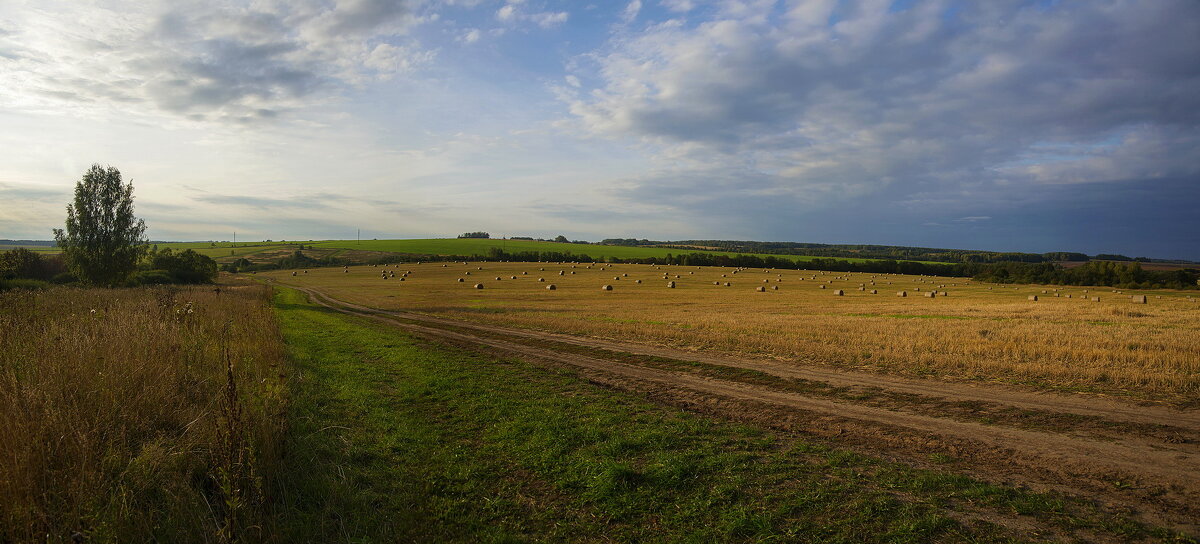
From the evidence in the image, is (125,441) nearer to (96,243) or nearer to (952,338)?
(952,338)

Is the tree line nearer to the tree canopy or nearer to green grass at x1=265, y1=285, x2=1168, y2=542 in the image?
the tree canopy

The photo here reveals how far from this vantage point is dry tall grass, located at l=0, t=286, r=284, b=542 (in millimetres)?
4543

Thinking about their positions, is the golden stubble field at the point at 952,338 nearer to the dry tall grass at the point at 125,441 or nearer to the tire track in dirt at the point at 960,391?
the tire track in dirt at the point at 960,391

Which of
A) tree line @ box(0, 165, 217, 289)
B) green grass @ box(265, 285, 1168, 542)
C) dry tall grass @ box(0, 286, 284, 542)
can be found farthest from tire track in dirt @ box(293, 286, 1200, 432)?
tree line @ box(0, 165, 217, 289)

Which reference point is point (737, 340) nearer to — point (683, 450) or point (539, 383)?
point (539, 383)

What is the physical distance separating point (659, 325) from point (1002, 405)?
13.9 meters

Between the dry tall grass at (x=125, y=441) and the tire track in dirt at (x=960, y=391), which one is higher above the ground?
the dry tall grass at (x=125, y=441)

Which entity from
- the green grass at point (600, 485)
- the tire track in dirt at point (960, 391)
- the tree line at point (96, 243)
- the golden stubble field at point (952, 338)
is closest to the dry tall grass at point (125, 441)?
the green grass at point (600, 485)

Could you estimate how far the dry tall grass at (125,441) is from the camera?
14.9 ft

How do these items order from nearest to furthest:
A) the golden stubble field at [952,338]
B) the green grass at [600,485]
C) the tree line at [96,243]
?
the green grass at [600,485] < the golden stubble field at [952,338] < the tree line at [96,243]

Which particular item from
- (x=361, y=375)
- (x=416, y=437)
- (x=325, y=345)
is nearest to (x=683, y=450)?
(x=416, y=437)

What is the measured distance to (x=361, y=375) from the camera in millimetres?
12961

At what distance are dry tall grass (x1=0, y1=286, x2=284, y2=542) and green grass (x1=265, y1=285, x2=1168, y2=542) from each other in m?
0.74

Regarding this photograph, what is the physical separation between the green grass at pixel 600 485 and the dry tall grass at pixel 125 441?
0.74 metres
